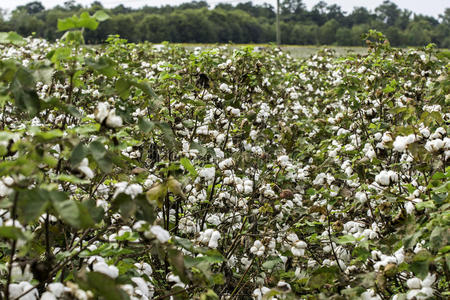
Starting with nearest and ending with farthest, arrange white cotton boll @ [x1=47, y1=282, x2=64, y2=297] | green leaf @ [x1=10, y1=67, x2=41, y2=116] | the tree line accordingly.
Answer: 1. white cotton boll @ [x1=47, y1=282, x2=64, y2=297]
2. green leaf @ [x1=10, y1=67, x2=41, y2=116]
3. the tree line

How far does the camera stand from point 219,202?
3.02m

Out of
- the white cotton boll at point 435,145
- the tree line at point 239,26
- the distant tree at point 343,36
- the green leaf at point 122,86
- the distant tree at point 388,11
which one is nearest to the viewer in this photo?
the green leaf at point 122,86

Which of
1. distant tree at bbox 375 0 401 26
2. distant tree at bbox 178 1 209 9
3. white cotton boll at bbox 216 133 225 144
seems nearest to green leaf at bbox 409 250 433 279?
white cotton boll at bbox 216 133 225 144

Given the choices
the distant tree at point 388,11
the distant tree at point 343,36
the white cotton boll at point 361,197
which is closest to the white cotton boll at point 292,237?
the white cotton boll at point 361,197

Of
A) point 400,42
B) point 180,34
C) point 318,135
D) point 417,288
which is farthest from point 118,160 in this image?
point 400,42

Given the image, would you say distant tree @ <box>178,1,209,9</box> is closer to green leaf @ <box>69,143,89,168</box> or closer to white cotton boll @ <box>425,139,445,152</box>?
white cotton boll @ <box>425,139,445,152</box>

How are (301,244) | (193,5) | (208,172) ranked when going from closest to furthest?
1. (301,244)
2. (208,172)
3. (193,5)

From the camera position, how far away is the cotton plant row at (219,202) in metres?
1.50

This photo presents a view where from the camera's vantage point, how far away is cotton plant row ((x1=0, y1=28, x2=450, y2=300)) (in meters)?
1.50

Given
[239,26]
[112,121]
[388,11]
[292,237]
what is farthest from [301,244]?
[388,11]

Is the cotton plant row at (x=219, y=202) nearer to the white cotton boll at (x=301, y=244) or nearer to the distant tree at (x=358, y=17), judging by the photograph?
the white cotton boll at (x=301, y=244)

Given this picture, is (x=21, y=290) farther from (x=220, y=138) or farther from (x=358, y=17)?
(x=358, y=17)

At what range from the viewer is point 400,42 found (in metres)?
48.2

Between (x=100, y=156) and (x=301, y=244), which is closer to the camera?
(x=100, y=156)
